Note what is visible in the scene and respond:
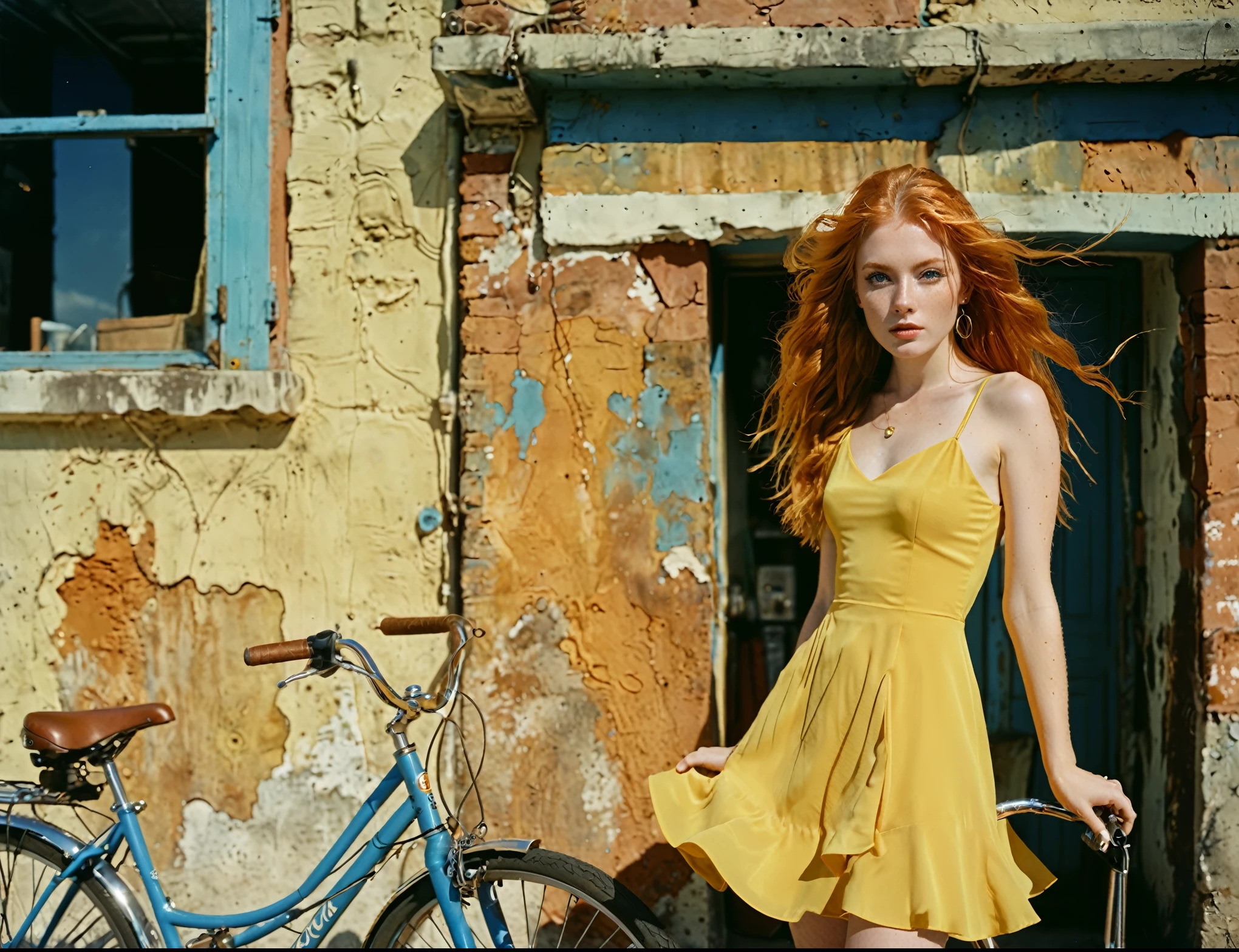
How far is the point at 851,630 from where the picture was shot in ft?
6.55

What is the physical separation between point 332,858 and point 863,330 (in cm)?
176

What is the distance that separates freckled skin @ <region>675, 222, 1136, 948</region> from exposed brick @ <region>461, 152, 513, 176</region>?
149cm

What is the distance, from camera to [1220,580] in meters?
2.99

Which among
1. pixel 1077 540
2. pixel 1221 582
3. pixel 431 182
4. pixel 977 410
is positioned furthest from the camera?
pixel 1077 540

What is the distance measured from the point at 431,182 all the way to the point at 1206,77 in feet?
7.90

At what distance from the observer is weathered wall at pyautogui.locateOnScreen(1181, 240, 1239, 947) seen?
297 cm

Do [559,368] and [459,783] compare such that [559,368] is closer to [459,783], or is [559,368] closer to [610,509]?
[610,509]

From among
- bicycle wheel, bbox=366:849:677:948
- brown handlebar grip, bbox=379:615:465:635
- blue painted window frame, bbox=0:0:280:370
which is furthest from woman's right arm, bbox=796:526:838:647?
blue painted window frame, bbox=0:0:280:370

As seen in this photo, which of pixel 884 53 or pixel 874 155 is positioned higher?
pixel 884 53

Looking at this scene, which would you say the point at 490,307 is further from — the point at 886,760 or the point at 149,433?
the point at 886,760

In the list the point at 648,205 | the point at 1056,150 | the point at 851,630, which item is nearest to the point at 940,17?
the point at 1056,150

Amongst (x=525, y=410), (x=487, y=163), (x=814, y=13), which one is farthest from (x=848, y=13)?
(x=525, y=410)

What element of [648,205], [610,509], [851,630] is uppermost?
[648,205]

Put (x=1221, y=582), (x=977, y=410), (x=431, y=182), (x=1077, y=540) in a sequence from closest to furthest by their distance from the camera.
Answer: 1. (x=977, y=410)
2. (x=1221, y=582)
3. (x=431, y=182)
4. (x=1077, y=540)
